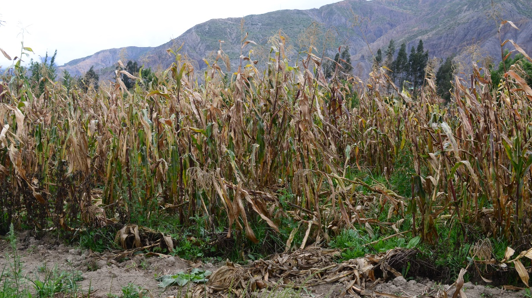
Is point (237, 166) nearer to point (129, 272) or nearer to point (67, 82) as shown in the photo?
point (129, 272)

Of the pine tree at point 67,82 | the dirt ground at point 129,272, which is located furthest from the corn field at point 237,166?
the pine tree at point 67,82

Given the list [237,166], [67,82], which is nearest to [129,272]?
[237,166]

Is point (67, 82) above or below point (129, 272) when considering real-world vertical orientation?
above

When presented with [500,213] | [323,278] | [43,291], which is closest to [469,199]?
[500,213]

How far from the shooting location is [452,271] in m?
2.23

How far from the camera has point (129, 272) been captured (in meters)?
2.30

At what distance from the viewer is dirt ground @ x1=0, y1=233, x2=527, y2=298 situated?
1987 mm

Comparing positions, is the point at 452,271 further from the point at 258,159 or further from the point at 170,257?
the point at 170,257

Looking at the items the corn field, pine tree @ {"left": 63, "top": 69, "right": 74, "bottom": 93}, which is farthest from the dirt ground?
pine tree @ {"left": 63, "top": 69, "right": 74, "bottom": 93}

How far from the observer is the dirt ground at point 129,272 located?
6.52 ft

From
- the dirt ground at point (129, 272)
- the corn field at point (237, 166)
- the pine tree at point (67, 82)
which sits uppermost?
the pine tree at point (67, 82)

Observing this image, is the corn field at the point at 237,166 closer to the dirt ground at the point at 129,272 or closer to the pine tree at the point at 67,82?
the dirt ground at the point at 129,272

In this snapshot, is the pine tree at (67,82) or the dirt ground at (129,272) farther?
the pine tree at (67,82)

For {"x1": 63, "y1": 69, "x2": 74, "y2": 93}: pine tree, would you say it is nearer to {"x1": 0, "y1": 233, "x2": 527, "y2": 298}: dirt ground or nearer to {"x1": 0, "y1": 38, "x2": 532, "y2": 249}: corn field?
{"x1": 0, "y1": 38, "x2": 532, "y2": 249}: corn field
